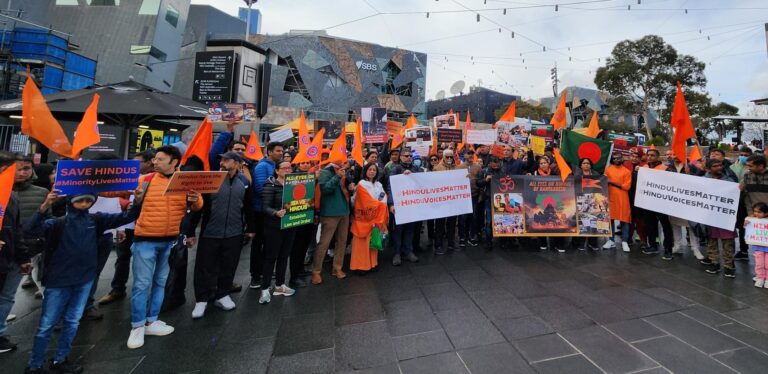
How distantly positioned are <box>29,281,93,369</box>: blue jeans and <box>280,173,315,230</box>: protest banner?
1758 millimetres

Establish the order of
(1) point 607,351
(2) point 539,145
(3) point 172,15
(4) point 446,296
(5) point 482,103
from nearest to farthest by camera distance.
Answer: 1. (1) point 607,351
2. (4) point 446,296
3. (2) point 539,145
4. (3) point 172,15
5. (5) point 482,103

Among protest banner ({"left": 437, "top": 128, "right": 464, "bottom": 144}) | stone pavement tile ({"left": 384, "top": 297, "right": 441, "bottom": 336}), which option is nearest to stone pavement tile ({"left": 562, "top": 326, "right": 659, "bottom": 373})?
stone pavement tile ({"left": 384, "top": 297, "right": 441, "bottom": 336})

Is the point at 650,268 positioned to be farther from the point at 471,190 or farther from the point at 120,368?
the point at 120,368

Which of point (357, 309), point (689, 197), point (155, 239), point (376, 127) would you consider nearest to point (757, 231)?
point (689, 197)

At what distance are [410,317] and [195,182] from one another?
2.48 metres

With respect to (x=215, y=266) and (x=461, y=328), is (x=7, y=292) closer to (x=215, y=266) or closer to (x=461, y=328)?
(x=215, y=266)

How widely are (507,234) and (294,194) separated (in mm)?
3765

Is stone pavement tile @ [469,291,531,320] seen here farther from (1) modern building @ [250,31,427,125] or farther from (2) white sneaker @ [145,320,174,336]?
(1) modern building @ [250,31,427,125]

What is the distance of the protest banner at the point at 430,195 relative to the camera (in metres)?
5.04

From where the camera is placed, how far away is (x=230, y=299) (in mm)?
3646

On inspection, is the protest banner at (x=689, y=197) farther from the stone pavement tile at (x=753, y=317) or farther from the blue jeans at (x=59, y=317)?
the blue jeans at (x=59, y=317)

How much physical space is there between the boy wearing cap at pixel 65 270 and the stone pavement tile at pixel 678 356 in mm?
4561

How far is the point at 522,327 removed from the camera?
121 inches

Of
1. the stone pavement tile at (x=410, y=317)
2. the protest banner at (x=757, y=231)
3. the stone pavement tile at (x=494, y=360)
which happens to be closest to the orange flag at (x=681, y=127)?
the protest banner at (x=757, y=231)
